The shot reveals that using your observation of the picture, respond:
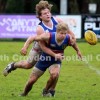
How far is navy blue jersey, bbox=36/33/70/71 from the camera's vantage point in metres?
10.6

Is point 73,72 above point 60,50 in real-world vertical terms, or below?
below

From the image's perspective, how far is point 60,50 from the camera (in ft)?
35.2

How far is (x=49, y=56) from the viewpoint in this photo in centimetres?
1076

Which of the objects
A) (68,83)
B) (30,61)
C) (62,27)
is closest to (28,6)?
(68,83)

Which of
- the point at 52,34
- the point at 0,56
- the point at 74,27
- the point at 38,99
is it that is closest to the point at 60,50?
the point at 52,34

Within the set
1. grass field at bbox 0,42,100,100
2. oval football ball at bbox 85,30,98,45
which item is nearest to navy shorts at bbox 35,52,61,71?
grass field at bbox 0,42,100,100

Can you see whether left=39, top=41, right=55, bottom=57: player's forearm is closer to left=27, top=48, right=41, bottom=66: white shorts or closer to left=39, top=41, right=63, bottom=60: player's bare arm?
left=39, top=41, right=63, bottom=60: player's bare arm

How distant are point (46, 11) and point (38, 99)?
1725mm

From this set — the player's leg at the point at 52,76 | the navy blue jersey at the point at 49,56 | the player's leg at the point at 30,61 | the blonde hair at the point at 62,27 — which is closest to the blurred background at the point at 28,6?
the player's leg at the point at 30,61

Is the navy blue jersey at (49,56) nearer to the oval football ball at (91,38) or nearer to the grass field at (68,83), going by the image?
the grass field at (68,83)

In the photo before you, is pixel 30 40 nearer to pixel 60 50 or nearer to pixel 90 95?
pixel 60 50

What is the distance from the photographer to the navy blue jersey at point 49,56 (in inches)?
419

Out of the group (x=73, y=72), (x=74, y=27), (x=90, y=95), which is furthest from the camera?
(x=74, y=27)

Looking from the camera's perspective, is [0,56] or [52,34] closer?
[52,34]
